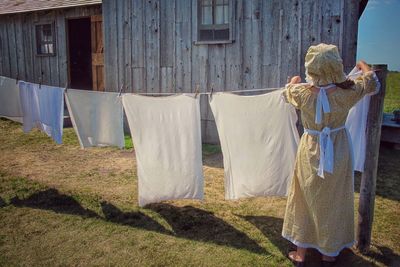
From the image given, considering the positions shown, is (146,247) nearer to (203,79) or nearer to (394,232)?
(394,232)

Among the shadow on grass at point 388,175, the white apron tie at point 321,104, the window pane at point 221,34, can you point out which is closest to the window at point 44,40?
the window pane at point 221,34

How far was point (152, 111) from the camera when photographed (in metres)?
4.11

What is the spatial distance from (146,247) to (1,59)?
12.5 metres

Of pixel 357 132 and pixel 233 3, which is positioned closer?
pixel 357 132

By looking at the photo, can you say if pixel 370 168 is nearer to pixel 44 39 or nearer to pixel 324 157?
pixel 324 157

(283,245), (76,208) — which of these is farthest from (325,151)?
(76,208)

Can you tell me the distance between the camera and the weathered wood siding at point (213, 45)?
6402 mm

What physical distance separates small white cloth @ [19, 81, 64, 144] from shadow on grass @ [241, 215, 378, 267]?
9.17 feet

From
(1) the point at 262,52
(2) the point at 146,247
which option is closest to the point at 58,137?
(2) the point at 146,247

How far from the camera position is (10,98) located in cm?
588

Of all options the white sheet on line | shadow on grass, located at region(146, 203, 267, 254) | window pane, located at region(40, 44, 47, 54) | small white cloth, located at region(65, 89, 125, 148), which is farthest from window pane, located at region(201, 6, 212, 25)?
window pane, located at region(40, 44, 47, 54)

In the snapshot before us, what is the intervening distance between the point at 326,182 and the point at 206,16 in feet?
17.9

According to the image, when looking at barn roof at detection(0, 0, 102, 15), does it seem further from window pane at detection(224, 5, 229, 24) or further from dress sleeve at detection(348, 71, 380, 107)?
dress sleeve at detection(348, 71, 380, 107)

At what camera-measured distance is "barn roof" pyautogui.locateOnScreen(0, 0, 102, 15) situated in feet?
35.9
